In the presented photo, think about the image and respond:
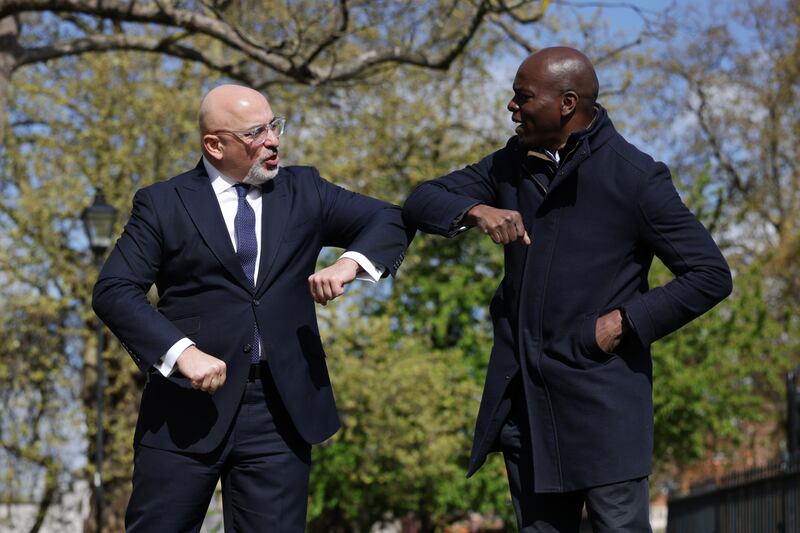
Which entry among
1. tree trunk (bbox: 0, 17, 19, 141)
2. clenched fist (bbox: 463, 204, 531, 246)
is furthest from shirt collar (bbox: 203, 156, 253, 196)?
A: tree trunk (bbox: 0, 17, 19, 141)

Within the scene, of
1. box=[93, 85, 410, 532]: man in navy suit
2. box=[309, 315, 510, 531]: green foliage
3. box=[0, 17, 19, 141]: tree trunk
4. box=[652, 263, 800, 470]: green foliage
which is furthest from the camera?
box=[652, 263, 800, 470]: green foliage

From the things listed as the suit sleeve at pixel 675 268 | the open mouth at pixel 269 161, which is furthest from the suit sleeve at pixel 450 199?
the suit sleeve at pixel 675 268

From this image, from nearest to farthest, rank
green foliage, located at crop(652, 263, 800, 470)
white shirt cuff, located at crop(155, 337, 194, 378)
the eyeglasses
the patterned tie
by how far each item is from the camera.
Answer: white shirt cuff, located at crop(155, 337, 194, 378)
the patterned tie
the eyeglasses
green foliage, located at crop(652, 263, 800, 470)

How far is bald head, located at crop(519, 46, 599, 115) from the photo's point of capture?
167 inches

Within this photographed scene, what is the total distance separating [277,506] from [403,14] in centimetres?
1128

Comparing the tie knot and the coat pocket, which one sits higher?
the tie knot

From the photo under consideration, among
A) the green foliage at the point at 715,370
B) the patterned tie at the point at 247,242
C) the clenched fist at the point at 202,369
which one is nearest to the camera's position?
the clenched fist at the point at 202,369

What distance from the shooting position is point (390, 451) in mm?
23703

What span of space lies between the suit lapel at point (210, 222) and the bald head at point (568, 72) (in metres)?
1.17

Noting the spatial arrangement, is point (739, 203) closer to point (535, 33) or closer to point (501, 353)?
point (535, 33)

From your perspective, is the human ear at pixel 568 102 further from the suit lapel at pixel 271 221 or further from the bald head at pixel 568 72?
the suit lapel at pixel 271 221

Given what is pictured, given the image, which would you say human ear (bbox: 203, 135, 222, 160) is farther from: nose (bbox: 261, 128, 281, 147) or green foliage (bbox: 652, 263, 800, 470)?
green foliage (bbox: 652, 263, 800, 470)

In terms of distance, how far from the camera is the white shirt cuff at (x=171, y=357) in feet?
13.7

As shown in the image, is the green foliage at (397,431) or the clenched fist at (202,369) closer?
the clenched fist at (202,369)
